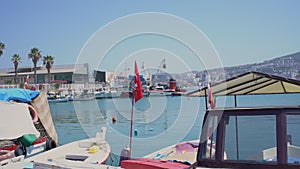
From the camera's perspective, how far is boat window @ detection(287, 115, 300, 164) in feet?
11.6

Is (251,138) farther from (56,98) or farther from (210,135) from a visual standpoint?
(56,98)

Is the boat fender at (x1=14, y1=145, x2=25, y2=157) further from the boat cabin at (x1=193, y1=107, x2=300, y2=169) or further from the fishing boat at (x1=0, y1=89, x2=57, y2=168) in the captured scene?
the boat cabin at (x1=193, y1=107, x2=300, y2=169)

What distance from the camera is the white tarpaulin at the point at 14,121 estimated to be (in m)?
8.34

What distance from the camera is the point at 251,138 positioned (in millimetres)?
3883

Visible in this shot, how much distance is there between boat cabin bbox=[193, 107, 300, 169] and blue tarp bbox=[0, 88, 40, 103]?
9996mm

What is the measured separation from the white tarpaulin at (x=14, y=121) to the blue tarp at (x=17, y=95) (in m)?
3.15

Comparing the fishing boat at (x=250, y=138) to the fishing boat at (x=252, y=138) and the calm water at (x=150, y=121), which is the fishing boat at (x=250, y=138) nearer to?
the fishing boat at (x=252, y=138)

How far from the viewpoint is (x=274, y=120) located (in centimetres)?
356

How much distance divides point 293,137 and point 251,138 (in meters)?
0.46

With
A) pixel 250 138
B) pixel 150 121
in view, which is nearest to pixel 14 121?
pixel 250 138

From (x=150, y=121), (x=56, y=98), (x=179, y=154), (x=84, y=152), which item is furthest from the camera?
(x=56, y=98)

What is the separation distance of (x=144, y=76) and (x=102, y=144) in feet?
13.2

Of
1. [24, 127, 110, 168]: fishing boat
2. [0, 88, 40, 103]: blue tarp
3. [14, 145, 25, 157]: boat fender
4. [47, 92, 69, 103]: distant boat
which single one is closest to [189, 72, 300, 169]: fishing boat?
[24, 127, 110, 168]: fishing boat

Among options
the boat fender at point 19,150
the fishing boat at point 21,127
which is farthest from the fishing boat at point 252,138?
the boat fender at point 19,150
